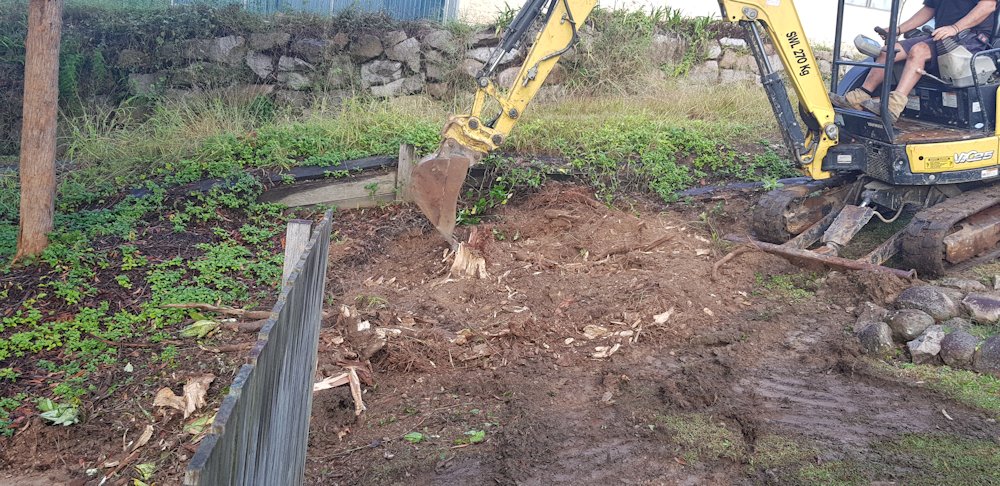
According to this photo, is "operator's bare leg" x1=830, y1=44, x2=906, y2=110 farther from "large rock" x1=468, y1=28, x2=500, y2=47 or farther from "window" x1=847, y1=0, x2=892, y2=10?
"window" x1=847, y1=0, x2=892, y2=10

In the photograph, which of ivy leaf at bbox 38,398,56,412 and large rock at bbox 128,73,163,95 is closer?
ivy leaf at bbox 38,398,56,412

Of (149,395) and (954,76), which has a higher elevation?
(954,76)

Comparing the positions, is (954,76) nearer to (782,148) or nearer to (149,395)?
(782,148)

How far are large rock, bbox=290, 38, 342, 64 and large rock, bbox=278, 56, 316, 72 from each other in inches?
3.4

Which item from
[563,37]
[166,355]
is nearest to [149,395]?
[166,355]

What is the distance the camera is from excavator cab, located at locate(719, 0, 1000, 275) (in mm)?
Answer: 7371

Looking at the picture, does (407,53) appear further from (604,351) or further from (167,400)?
(167,400)

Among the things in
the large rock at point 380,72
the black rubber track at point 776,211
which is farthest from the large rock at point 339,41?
the black rubber track at point 776,211

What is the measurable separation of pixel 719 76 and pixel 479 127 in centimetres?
765

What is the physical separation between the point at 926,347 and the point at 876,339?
0.99 feet

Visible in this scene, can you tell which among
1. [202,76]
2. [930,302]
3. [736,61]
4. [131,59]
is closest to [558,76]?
[736,61]

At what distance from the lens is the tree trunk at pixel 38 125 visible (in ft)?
22.6

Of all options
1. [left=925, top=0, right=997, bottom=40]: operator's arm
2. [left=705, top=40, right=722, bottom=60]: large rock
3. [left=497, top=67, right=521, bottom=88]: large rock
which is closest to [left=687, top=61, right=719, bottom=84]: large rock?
[left=705, top=40, right=722, bottom=60]: large rock

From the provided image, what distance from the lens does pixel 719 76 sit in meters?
13.7
